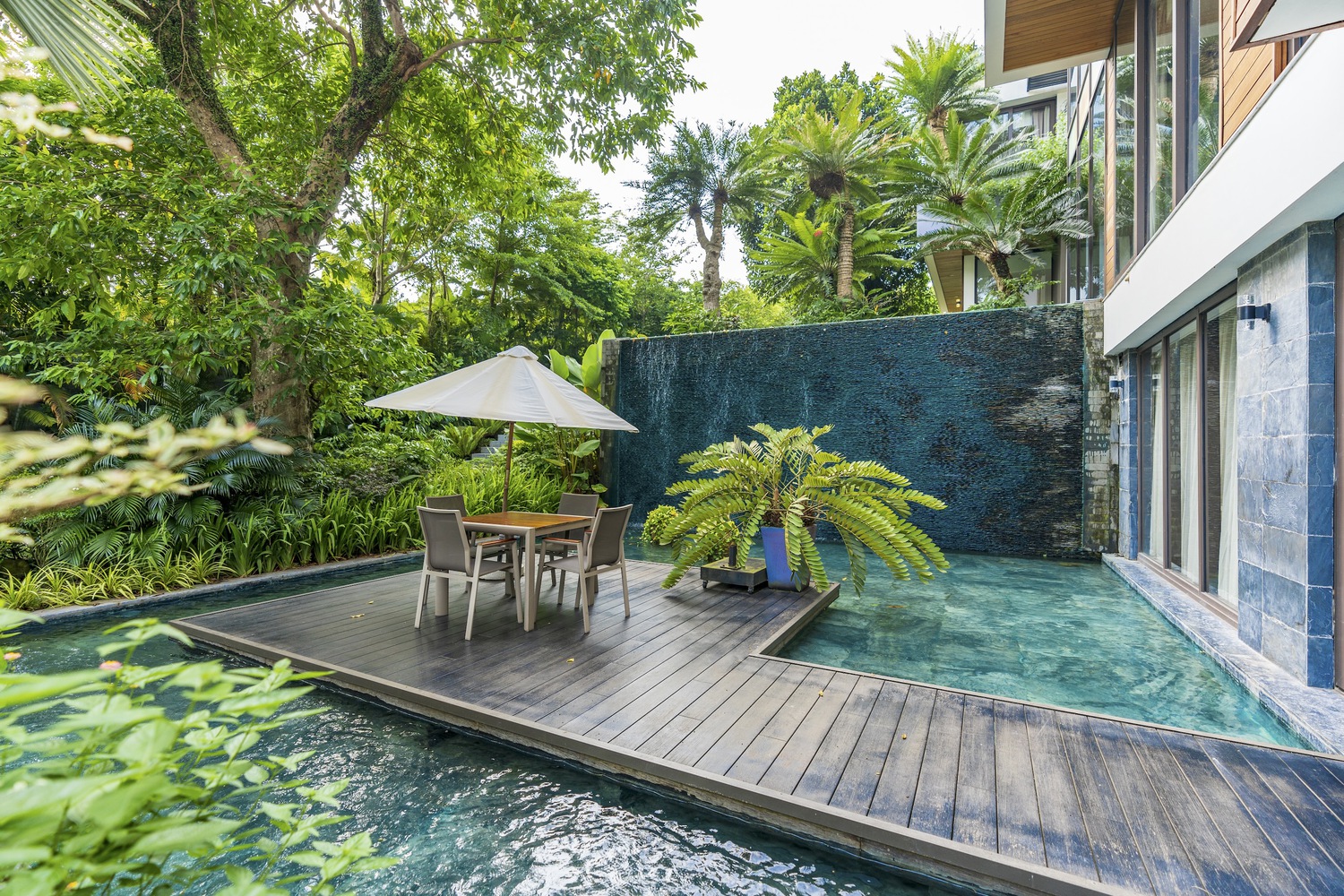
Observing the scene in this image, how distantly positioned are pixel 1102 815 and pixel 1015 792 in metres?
Result: 0.27

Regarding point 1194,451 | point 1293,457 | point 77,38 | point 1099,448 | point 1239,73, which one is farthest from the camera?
point 1099,448

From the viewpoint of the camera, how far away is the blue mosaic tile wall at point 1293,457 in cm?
311

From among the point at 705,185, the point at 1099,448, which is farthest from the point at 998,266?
the point at 705,185

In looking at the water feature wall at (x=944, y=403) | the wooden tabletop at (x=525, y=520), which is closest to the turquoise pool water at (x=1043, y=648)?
the water feature wall at (x=944, y=403)

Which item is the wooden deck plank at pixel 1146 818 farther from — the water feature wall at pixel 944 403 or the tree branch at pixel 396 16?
the tree branch at pixel 396 16

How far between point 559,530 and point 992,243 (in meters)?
11.6

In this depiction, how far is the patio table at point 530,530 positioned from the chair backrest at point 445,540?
0.22 metres

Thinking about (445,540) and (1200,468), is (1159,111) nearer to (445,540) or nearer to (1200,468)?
(1200,468)

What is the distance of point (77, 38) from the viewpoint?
1.33 meters

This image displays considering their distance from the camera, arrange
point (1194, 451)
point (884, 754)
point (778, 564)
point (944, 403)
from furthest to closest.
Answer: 1. point (944, 403)
2. point (778, 564)
3. point (1194, 451)
4. point (884, 754)

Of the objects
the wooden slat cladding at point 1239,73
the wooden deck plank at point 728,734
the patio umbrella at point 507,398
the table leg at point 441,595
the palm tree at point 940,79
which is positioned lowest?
the wooden deck plank at point 728,734

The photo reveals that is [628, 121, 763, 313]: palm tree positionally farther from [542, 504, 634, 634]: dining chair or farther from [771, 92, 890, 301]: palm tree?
[542, 504, 634, 634]: dining chair

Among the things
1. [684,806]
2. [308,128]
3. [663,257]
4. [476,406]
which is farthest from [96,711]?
[663,257]

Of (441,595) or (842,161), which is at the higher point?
(842,161)
